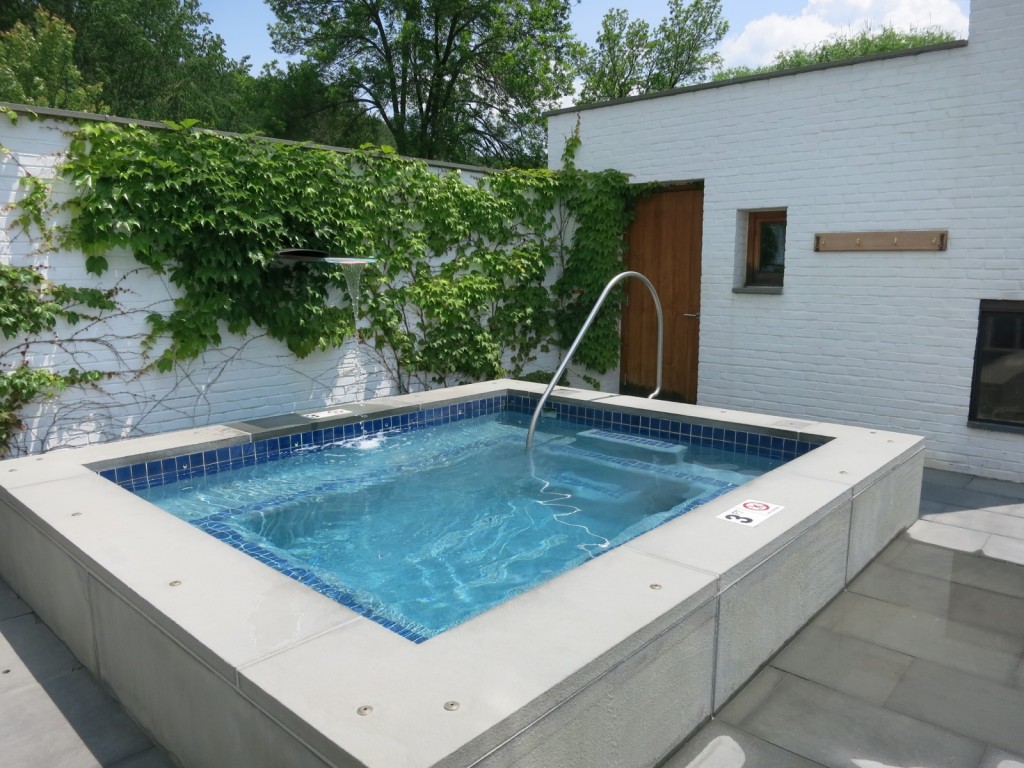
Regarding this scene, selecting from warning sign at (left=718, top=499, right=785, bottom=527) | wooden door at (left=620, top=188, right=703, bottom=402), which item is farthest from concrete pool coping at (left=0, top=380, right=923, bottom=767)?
wooden door at (left=620, top=188, right=703, bottom=402)

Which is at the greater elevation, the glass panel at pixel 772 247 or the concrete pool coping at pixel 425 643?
the glass panel at pixel 772 247

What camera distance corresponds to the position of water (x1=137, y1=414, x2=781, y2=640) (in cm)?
267

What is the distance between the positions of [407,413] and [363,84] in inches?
531

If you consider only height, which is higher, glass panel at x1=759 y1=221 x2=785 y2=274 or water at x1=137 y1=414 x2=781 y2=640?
glass panel at x1=759 y1=221 x2=785 y2=274

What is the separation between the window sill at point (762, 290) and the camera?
17.3 ft

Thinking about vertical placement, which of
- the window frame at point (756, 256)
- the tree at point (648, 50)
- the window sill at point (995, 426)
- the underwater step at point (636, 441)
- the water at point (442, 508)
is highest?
the tree at point (648, 50)

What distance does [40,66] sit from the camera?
12.7 meters

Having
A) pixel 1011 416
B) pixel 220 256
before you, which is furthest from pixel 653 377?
pixel 220 256

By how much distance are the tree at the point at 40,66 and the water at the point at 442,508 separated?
12099 millimetres

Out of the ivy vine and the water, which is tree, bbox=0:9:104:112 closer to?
the ivy vine

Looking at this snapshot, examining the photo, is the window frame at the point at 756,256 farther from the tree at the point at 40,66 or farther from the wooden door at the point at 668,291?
the tree at the point at 40,66

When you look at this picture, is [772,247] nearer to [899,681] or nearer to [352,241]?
[352,241]

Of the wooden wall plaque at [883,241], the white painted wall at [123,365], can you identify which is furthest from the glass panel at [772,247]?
the white painted wall at [123,365]

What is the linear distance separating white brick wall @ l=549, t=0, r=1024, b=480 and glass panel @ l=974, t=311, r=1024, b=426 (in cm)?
7
